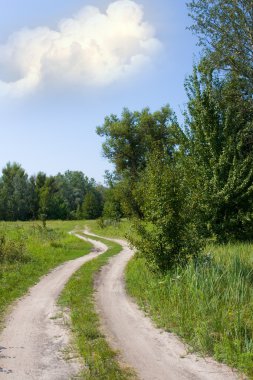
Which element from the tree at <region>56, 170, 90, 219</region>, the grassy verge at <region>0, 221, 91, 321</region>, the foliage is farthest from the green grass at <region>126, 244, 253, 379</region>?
the tree at <region>56, 170, 90, 219</region>

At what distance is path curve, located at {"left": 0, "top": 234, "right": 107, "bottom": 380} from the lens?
7.25 metres

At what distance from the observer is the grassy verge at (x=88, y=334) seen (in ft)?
23.5

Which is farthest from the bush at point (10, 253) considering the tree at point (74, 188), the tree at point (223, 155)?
the tree at point (74, 188)

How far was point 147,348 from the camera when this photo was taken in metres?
8.62

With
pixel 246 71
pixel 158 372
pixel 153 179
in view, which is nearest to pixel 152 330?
pixel 158 372

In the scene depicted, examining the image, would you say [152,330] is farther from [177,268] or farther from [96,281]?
[96,281]

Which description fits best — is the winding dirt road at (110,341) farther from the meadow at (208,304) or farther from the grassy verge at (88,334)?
the meadow at (208,304)

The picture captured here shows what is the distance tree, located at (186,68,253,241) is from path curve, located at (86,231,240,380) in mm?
11945

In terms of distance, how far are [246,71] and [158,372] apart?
19.0 m

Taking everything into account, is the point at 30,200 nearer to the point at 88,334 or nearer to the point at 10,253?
the point at 10,253

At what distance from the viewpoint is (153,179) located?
49.6 ft

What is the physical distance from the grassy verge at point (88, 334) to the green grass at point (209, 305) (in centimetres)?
178

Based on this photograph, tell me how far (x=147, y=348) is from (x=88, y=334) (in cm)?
156

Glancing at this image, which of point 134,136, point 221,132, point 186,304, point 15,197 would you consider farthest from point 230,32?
point 15,197
